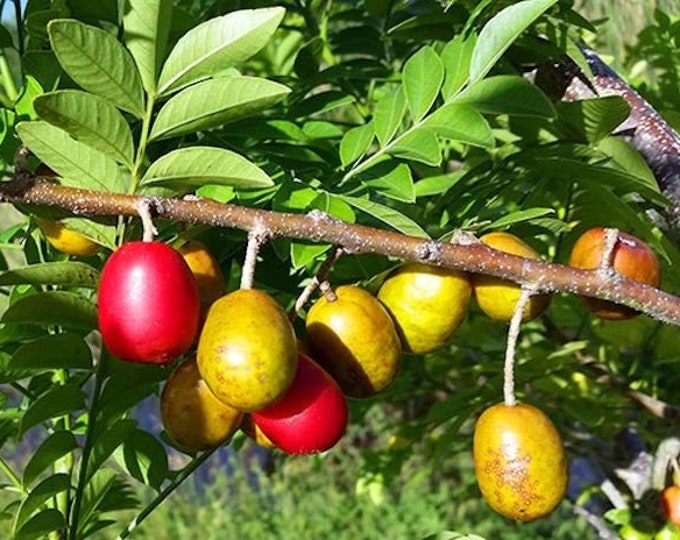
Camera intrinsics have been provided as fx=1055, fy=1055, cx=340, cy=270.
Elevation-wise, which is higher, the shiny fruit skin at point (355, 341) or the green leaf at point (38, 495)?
the shiny fruit skin at point (355, 341)

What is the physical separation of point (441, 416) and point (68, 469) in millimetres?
481

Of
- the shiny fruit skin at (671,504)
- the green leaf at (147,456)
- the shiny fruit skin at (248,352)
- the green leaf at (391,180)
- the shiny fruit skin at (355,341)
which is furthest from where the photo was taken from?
the shiny fruit skin at (671,504)

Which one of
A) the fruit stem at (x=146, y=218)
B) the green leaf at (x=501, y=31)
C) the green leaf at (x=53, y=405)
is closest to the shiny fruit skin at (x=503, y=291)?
the green leaf at (x=501, y=31)

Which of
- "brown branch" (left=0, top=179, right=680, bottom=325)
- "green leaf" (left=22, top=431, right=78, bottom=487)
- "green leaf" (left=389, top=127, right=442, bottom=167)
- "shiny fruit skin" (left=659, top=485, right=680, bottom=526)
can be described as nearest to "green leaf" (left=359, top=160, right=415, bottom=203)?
"green leaf" (left=389, top=127, right=442, bottom=167)

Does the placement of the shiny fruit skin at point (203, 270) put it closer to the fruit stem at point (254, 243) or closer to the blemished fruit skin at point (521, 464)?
the fruit stem at point (254, 243)

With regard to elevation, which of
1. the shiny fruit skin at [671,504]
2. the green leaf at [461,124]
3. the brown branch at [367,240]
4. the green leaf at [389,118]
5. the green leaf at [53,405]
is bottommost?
the shiny fruit skin at [671,504]

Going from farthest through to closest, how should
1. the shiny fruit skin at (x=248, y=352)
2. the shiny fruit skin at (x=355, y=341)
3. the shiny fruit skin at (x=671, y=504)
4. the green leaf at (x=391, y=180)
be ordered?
1. the shiny fruit skin at (x=671, y=504)
2. the green leaf at (x=391, y=180)
3. the shiny fruit skin at (x=355, y=341)
4. the shiny fruit skin at (x=248, y=352)

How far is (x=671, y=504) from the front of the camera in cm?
118

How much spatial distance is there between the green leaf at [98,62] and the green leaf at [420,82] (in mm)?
240

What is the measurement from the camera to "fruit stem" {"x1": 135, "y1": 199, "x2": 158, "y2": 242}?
0.62m

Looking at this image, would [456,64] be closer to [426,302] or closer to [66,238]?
[426,302]

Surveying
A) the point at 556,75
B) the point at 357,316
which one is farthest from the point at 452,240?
the point at 556,75

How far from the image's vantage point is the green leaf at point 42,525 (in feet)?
2.81

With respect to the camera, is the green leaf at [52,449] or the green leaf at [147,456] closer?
the green leaf at [52,449]
